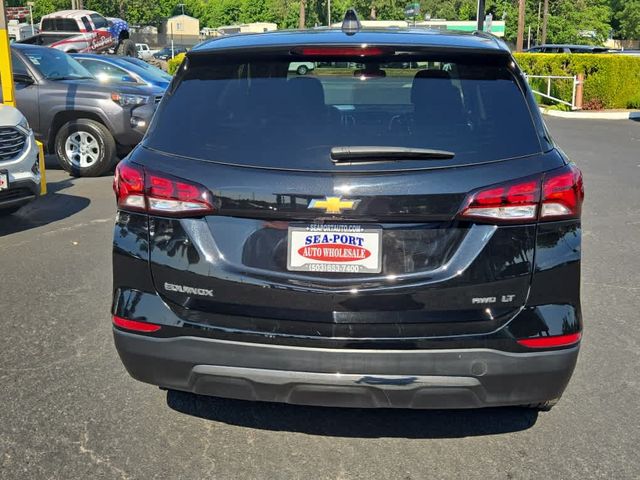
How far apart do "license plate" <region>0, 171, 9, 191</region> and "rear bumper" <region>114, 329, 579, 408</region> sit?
16.2 ft

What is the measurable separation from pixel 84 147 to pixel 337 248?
29.9ft

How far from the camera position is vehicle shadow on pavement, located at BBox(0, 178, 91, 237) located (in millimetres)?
7930

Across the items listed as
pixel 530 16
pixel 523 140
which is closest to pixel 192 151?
pixel 523 140

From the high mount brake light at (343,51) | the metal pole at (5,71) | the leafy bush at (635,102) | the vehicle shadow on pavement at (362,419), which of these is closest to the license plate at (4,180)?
the metal pole at (5,71)

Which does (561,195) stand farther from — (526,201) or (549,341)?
(549,341)

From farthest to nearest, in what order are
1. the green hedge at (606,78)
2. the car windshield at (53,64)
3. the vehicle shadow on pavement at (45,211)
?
the green hedge at (606,78) < the car windshield at (53,64) < the vehicle shadow on pavement at (45,211)

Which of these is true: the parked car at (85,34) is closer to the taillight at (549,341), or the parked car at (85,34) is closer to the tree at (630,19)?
the taillight at (549,341)

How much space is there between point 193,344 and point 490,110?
5.05ft

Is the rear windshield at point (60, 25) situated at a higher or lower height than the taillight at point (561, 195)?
higher

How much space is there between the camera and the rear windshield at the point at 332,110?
294 cm

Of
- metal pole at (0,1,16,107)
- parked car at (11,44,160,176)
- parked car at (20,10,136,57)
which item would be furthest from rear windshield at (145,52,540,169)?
parked car at (20,10,136,57)

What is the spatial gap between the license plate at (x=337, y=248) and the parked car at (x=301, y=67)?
29.5 inches

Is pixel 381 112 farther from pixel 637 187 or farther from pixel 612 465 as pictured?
pixel 637 187

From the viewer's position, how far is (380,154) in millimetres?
2857
